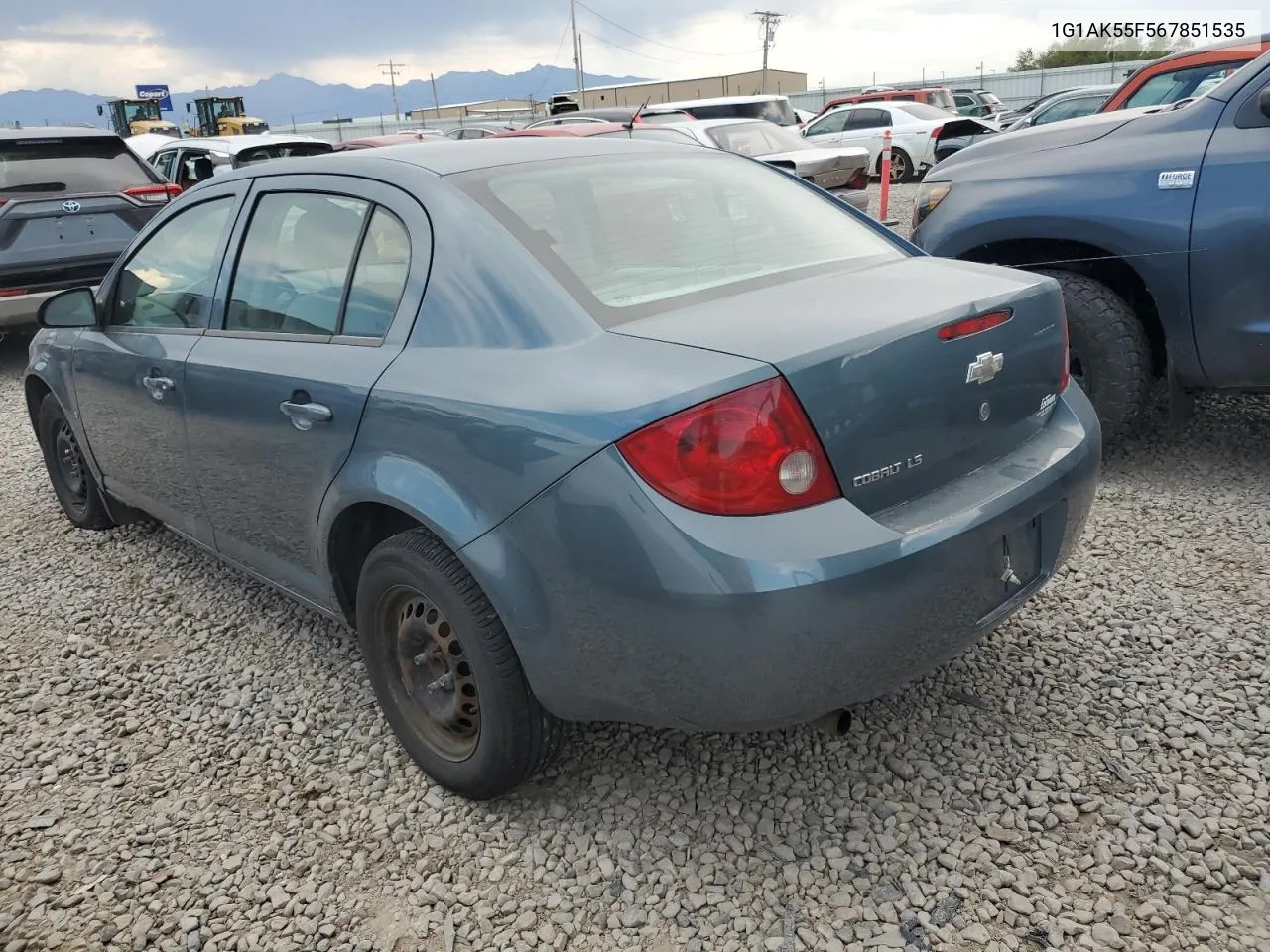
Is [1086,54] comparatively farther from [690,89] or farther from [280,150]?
[280,150]

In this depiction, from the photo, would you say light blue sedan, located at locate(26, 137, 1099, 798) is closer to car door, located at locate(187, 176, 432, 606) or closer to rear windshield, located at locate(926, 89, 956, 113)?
car door, located at locate(187, 176, 432, 606)

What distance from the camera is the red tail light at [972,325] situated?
6.99ft

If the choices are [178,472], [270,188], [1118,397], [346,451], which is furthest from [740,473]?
[1118,397]

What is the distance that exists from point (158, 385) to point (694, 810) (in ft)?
7.11

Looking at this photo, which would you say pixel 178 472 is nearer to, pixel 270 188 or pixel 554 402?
pixel 270 188

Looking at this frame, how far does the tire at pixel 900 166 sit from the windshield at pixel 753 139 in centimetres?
621

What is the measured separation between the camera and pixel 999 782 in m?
2.40

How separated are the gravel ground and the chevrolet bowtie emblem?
38.8 inches

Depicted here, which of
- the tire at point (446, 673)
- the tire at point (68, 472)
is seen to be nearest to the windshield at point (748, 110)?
the tire at point (68, 472)

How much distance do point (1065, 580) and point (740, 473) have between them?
2017 mm

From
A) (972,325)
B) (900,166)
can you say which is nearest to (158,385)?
(972,325)

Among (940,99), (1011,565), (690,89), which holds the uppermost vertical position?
(690,89)

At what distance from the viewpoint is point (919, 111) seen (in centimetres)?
1748

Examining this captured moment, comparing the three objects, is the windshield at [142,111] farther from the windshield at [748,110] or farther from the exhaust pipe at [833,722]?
the exhaust pipe at [833,722]
